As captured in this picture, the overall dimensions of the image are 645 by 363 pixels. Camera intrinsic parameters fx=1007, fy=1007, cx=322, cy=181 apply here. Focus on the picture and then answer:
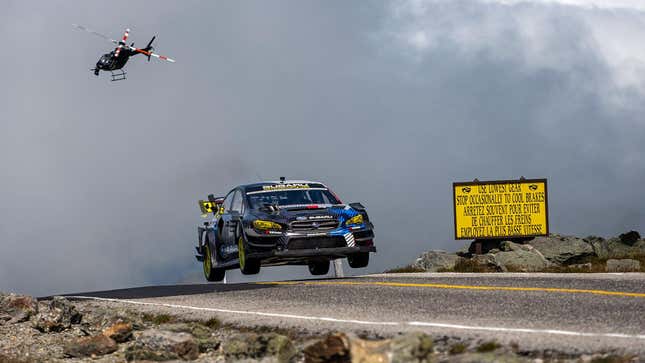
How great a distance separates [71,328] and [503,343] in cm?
894

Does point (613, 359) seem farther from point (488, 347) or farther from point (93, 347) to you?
point (93, 347)

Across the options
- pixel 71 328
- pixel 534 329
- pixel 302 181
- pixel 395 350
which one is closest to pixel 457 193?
pixel 302 181

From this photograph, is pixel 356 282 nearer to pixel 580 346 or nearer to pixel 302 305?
pixel 302 305

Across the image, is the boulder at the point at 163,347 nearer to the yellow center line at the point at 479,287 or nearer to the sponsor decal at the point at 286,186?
the yellow center line at the point at 479,287

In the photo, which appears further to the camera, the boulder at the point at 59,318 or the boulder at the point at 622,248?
the boulder at the point at 622,248

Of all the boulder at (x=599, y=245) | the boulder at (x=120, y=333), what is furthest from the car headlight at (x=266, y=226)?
the boulder at (x=599, y=245)

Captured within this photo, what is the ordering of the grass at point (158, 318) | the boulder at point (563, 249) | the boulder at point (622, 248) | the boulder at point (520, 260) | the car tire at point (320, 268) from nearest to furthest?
1. the grass at point (158, 318)
2. the car tire at point (320, 268)
3. the boulder at point (520, 260)
4. the boulder at point (563, 249)
5. the boulder at point (622, 248)

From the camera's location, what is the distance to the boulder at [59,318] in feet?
53.0

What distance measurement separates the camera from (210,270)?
21516mm

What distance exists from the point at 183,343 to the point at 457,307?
136 inches

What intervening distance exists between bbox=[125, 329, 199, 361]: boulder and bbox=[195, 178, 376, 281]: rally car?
6.59m

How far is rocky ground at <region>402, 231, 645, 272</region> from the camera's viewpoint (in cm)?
2497

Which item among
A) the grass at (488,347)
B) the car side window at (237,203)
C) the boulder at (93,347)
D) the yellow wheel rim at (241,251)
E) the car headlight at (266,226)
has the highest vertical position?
the car side window at (237,203)

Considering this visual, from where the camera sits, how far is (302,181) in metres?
20.4
